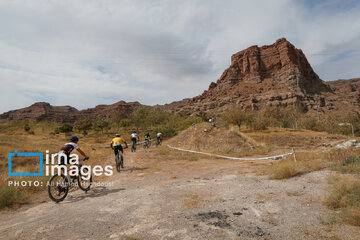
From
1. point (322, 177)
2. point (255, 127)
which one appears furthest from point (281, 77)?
point (322, 177)

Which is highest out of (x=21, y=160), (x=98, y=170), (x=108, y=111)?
(x=108, y=111)

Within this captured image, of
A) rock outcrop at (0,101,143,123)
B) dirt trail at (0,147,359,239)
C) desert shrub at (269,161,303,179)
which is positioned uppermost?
rock outcrop at (0,101,143,123)

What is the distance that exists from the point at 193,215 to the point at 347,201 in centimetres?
310

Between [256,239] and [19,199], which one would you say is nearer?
[256,239]

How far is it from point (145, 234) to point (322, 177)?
587 cm

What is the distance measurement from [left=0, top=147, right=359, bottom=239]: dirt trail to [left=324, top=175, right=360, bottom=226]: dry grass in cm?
22

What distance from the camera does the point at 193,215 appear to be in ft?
13.0

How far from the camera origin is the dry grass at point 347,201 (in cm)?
320

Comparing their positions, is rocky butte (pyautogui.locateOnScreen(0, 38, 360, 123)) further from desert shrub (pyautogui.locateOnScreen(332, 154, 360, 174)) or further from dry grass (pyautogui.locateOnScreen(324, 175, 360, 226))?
dry grass (pyautogui.locateOnScreen(324, 175, 360, 226))

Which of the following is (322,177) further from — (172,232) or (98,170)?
(98,170)

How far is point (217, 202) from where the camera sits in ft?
15.4

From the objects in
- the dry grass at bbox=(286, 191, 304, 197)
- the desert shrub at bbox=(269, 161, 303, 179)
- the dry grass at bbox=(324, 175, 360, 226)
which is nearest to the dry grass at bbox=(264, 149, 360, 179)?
the desert shrub at bbox=(269, 161, 303, 179)

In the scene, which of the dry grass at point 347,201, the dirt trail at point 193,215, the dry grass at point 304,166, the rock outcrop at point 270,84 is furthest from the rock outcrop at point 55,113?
the dry grass at point 347,201

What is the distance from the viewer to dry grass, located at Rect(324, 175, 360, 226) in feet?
10.5
